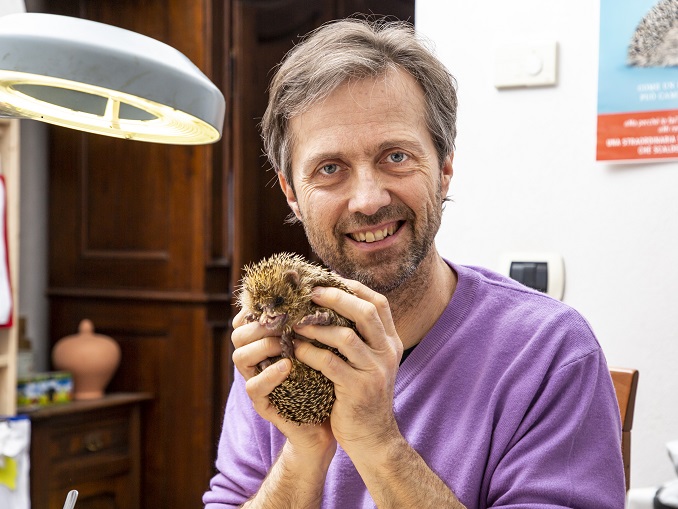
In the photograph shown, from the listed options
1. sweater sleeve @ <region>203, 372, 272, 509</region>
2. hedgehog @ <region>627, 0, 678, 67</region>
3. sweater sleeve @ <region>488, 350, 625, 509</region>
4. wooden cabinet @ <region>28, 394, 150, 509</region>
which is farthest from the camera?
wooden cabinet @ <region>28, 394, 150, 509</region>

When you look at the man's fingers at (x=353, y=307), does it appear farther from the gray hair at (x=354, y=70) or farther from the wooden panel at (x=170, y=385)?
the wooden panel at (x=170, y=385)

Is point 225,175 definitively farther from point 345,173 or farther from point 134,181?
point 345,173

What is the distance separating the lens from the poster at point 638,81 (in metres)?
1.56

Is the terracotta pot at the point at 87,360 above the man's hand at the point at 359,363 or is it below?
below

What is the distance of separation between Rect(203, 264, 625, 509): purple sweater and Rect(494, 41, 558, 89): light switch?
23.5 inches

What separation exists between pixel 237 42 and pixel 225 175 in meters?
0.52

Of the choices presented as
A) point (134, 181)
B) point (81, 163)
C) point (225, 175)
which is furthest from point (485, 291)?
point (81, 163)

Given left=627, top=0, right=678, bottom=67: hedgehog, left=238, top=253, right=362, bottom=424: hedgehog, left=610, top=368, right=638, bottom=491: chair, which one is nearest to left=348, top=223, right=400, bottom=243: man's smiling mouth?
left=238, top=253, right=362, bottom=424: hedgehog

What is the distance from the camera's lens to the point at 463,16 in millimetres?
1776

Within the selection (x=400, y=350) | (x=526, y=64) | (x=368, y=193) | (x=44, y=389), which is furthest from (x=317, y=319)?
(x=44, y=389)

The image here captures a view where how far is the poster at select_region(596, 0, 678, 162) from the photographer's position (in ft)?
5.13

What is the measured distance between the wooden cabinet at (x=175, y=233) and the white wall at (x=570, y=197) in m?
1.42

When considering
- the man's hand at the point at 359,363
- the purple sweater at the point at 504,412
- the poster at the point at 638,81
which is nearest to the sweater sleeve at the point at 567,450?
the purple sweater at the point at 504,412

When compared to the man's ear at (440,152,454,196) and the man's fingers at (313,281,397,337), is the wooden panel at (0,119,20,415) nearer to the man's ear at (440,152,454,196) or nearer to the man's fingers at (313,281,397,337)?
the man's ear at (440,152,454,196)
